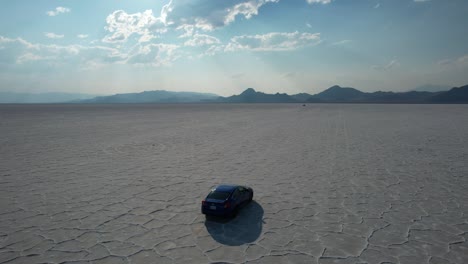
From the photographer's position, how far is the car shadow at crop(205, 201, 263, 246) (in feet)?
28.6

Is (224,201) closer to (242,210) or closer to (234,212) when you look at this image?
(234,212)

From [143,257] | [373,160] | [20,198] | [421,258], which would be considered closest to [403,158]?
[373,160]

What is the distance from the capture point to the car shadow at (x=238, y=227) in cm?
872

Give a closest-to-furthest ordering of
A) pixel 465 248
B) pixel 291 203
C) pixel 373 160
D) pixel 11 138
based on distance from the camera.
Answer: pixel 465 248 < pixel 291 203 < pixel 373 160 < pixel 11 138

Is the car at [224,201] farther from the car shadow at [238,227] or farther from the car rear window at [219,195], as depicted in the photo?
the car shadow at [238,227]

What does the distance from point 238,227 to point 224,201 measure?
925 mm

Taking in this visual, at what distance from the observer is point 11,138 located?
94.3ft

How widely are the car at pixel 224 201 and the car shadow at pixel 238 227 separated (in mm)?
304

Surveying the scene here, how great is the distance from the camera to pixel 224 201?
958 cm

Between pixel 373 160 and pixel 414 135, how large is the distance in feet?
48.4

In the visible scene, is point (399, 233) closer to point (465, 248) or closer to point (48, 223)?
point (465, 248)

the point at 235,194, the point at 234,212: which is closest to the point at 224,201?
the point at 235,194

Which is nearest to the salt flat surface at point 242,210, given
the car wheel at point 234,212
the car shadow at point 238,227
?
the car shadow at point 238,227

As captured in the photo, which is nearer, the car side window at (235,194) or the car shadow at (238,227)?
the car shadow at (238,227)
